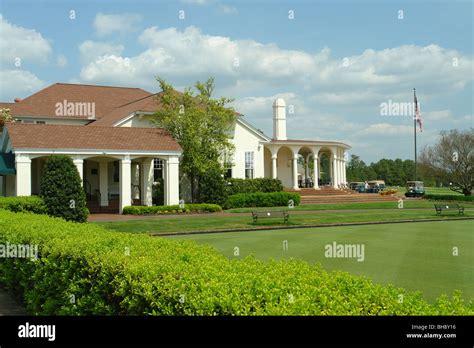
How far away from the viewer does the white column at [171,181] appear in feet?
117

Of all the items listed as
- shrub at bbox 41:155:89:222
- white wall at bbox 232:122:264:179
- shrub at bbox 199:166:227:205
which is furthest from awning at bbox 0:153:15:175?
white wall at bbox 232:122:264:179

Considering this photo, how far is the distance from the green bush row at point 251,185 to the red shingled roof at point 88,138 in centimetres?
677

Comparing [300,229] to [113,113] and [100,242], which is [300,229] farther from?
[113,113]

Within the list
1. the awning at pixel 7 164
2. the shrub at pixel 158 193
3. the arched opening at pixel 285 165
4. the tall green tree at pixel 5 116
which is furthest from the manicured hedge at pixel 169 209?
the arched opening at pixel 285 165

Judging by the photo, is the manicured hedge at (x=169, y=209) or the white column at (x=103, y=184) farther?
the white column at (x=103, y=184)

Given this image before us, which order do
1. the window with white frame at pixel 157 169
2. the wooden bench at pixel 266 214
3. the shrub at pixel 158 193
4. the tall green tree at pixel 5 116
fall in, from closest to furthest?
the wooden bench at pixel 266 214, the shrub at pixel 158 193, the window with white frame at pixel 157 169, the tall green tree at pixel 5 116

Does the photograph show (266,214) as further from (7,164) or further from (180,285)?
(180,285)

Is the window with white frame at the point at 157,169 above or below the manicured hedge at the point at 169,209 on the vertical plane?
above

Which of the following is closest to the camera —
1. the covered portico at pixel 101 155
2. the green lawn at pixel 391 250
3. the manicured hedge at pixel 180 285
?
the manicured hedge at pixel 180 285

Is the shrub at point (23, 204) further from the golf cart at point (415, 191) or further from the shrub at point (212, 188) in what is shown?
the golf cart at point (415, 191)

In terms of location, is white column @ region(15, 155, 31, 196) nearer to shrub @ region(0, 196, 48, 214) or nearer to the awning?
the awning

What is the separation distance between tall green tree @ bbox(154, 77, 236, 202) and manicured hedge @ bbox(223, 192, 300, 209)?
9.04 ft

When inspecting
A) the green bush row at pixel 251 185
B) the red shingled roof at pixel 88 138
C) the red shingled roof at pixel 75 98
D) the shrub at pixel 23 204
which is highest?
the red shingled roof at pixel 75 98

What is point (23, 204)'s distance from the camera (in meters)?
24.6
